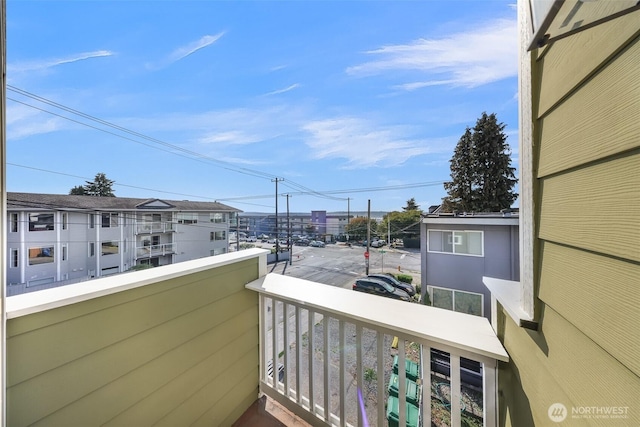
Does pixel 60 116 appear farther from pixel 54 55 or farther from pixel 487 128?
pixel 487 128

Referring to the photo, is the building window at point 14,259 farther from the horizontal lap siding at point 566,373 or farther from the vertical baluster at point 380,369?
the horizontal lap siding at point 566,373

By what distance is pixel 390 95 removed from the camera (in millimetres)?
2498

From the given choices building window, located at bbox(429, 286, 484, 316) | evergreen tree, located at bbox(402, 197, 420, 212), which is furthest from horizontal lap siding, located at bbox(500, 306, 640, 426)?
evergreen tree, located at bbox(402, 197, 420, 212)

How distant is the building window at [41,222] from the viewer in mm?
986

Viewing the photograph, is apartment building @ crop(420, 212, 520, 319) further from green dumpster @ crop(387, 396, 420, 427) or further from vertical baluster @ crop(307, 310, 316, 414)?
vertical baluster @ crop(307, 310, 316, 414)

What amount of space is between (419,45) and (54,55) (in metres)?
2.41

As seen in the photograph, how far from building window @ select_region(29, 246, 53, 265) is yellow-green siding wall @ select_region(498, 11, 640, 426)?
1.79m

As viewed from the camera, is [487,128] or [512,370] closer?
[512,370]

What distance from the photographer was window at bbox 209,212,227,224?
98.3 inches

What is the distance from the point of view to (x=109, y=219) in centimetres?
161

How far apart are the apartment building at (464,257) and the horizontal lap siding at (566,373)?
1.44 m

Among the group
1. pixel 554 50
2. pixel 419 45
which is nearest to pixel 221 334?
pixel 554 50

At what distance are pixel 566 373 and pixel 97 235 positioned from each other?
224cm

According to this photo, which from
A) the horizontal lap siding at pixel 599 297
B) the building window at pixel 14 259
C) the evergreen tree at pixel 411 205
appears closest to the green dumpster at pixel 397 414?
the horizontal lap siding at pixel 599 297
